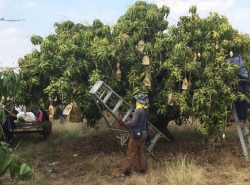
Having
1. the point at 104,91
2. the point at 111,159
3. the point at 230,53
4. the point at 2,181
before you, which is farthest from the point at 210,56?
the point at 2,181

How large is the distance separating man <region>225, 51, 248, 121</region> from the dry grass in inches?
43.8

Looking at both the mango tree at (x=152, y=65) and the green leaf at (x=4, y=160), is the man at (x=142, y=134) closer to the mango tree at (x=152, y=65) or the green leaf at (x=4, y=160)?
the mango tree at (x=152, y=65)

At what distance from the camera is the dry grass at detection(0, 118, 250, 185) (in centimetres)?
702

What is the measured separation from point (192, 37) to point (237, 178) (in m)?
3.41

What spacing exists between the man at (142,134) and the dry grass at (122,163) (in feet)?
0.73

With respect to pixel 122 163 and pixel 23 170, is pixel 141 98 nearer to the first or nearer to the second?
pixel 122 163

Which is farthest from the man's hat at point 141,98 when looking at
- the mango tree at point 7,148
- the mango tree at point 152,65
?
the mango tree at point 7,148

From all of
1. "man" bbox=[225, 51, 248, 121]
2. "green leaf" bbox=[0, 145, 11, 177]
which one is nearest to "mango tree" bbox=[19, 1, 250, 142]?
"man" bbox=[225, 51, 248, 121]

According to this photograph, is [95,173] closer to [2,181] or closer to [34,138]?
[2,181]

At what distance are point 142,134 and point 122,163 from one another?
1.17 m

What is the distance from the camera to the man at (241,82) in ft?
26.7

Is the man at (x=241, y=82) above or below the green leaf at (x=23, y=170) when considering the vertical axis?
above

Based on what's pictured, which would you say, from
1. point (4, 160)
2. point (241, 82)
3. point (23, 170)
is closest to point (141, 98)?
point (241, 82)

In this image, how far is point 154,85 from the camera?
8.99 m
